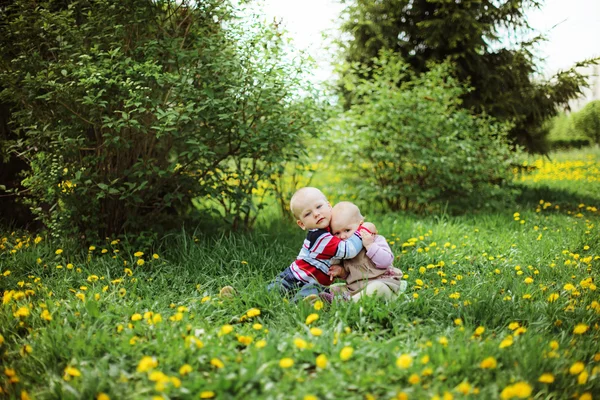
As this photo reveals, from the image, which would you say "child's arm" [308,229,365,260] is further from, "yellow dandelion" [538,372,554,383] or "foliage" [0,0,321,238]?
"yellow dandelion" [538,372,554,383]

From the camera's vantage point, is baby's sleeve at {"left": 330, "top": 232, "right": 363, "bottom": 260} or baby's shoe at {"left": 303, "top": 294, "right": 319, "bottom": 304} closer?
baby's shoe at {"left": 303, "top": 294, "right": 319, "bottom": 304}

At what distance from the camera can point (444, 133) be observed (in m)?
5.55

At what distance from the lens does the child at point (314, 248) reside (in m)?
Result: 2.78

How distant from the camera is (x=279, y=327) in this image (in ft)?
7.72

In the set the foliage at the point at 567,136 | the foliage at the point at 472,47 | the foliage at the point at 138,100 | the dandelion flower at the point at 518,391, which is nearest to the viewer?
the dandelion flower at the point at 518,391

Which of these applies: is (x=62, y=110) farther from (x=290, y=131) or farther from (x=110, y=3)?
(x=290, y=131)

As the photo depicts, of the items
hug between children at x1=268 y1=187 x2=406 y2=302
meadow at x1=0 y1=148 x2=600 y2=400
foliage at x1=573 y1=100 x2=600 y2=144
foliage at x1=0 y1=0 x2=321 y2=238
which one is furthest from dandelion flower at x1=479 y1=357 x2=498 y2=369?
foliage at x1=573 y1=100 x2=600 y2=144

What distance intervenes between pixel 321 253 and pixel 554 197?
5.41 m

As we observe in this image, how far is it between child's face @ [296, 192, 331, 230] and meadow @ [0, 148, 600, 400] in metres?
0.50

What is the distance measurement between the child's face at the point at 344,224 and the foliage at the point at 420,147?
264 cm

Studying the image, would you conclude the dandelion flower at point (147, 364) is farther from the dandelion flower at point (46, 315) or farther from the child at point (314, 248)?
the child at point (314, 248)

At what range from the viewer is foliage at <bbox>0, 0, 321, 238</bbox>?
136 inches

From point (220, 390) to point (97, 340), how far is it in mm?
710

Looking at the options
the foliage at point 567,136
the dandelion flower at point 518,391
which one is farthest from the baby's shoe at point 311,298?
the foliage at point 567,136
